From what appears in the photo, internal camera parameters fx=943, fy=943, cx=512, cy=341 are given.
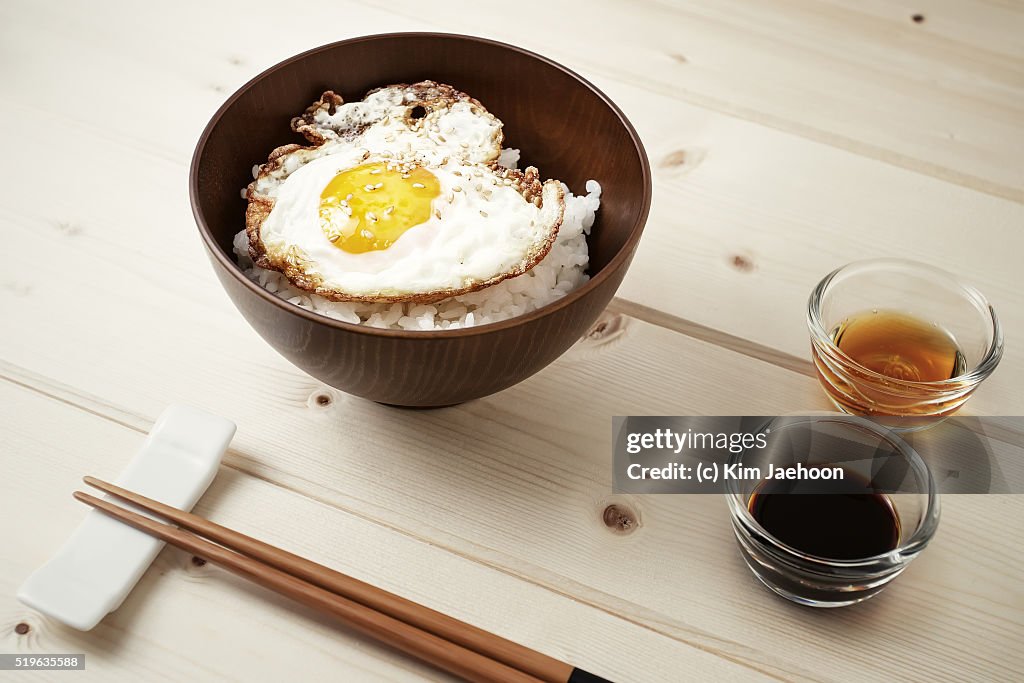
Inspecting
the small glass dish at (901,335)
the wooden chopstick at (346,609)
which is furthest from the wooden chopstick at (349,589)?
the small glass dish at (901,335)

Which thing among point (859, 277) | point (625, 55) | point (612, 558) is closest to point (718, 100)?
point (625, 55)

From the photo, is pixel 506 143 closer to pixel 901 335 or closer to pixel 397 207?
pixel 397 207

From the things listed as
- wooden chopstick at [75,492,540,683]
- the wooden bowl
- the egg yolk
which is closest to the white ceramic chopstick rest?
wooden chopstick at [75,492,540,683]

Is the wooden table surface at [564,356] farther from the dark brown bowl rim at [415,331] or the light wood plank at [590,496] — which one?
the dark brown bowl rim at [415,331]

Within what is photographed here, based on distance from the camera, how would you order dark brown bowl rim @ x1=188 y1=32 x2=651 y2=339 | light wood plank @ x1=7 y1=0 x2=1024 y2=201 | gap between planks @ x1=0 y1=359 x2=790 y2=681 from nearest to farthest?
dark brown bowl rim @ x1=188 y1=32 x2=651 y2=339 < gap between planks @ x1=0 y1=359 x2=790 y2=681 < light wood plank @ x1=7 y1=0 x2=1024 y2=201

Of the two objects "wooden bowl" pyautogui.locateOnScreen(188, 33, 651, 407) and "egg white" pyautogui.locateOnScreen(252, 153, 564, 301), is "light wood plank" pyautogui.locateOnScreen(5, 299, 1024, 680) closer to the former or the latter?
"wooden bowl" pyautogui.locateOnScreen(188, 33, 651, 407)
